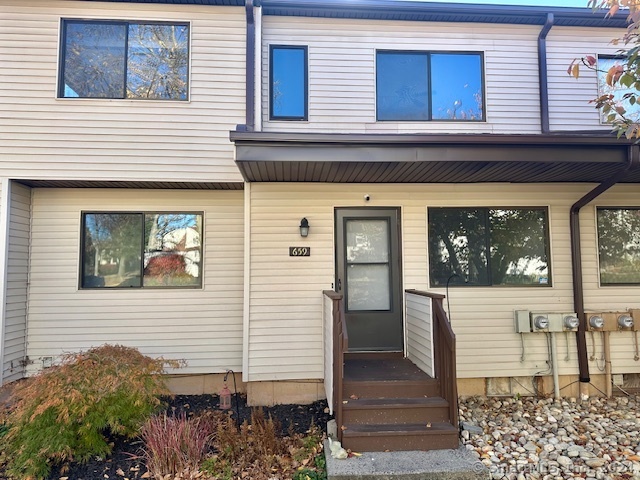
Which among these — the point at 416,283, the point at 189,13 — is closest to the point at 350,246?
the point at 416,283

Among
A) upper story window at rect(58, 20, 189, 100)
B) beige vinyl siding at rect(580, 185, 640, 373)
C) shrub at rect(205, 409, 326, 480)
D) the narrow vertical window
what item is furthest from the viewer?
the narrow vertical window

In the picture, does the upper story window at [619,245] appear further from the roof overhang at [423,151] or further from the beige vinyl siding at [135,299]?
the beige vinyl siding at [135,299]

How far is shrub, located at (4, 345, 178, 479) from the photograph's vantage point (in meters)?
3.50

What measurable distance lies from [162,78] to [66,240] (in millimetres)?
2695

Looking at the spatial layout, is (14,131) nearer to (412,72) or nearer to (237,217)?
(237,217)

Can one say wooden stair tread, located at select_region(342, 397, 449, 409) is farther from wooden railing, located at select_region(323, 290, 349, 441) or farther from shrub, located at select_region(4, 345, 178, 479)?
shrub, located at select_region(4, 345, 178, 479)

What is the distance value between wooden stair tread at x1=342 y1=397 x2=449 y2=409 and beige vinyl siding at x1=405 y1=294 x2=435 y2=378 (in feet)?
1.04

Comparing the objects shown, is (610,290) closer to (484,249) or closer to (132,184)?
(484,249)

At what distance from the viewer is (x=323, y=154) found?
13.8 ft

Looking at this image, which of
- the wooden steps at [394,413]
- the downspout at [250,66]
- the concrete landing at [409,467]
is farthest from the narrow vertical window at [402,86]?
the concrete landing at [409,467]

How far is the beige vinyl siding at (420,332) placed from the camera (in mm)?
4305

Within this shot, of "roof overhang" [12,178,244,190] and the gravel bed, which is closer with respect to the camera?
the gravel bed

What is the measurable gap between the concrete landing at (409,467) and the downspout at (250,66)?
4178 millimetres

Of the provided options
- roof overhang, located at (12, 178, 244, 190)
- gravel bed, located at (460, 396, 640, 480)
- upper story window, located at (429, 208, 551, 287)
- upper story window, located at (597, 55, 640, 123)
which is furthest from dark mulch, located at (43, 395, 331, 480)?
upper story window, located at (597, 55, 640, 123)
